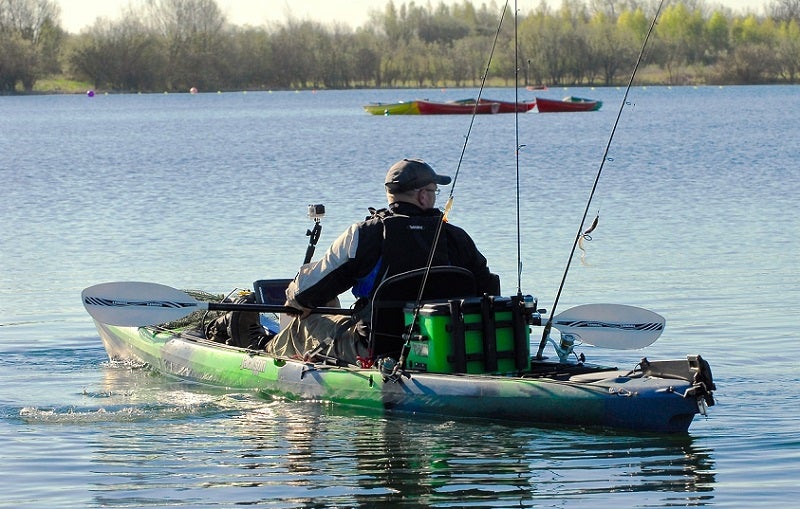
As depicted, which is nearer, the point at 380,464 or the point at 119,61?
the point at 380,464

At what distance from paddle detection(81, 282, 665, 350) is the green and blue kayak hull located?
25cm

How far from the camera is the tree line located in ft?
306

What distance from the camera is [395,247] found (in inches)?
306

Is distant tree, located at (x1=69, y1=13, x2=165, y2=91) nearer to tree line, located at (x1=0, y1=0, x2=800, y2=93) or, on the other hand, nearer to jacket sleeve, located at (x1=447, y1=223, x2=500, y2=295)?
tree line, located at (x1=0, y1=0, x2=800, y2=93)

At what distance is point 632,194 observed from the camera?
21531 millimetres

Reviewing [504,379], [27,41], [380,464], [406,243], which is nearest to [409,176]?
[406,243]

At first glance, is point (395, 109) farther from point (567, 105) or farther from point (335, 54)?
point (335, 54)

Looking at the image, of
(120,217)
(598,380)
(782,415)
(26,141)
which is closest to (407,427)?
(598,380)

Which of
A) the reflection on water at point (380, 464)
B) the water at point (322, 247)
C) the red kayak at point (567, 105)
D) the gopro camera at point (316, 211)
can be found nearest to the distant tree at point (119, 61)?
the red kayak at point (567, 105)

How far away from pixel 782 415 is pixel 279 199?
14.8 meters

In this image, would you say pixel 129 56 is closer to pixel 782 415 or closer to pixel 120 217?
pixel 120 217

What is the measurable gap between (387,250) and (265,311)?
1.17 metres

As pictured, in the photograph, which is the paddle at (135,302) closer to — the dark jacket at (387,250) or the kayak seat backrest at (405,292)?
the dark jacket at (387,250)

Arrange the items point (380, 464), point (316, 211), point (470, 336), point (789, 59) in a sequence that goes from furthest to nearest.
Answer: point (789, 59) → point (316, 211) → point (470, 336) → point (380, 464)
